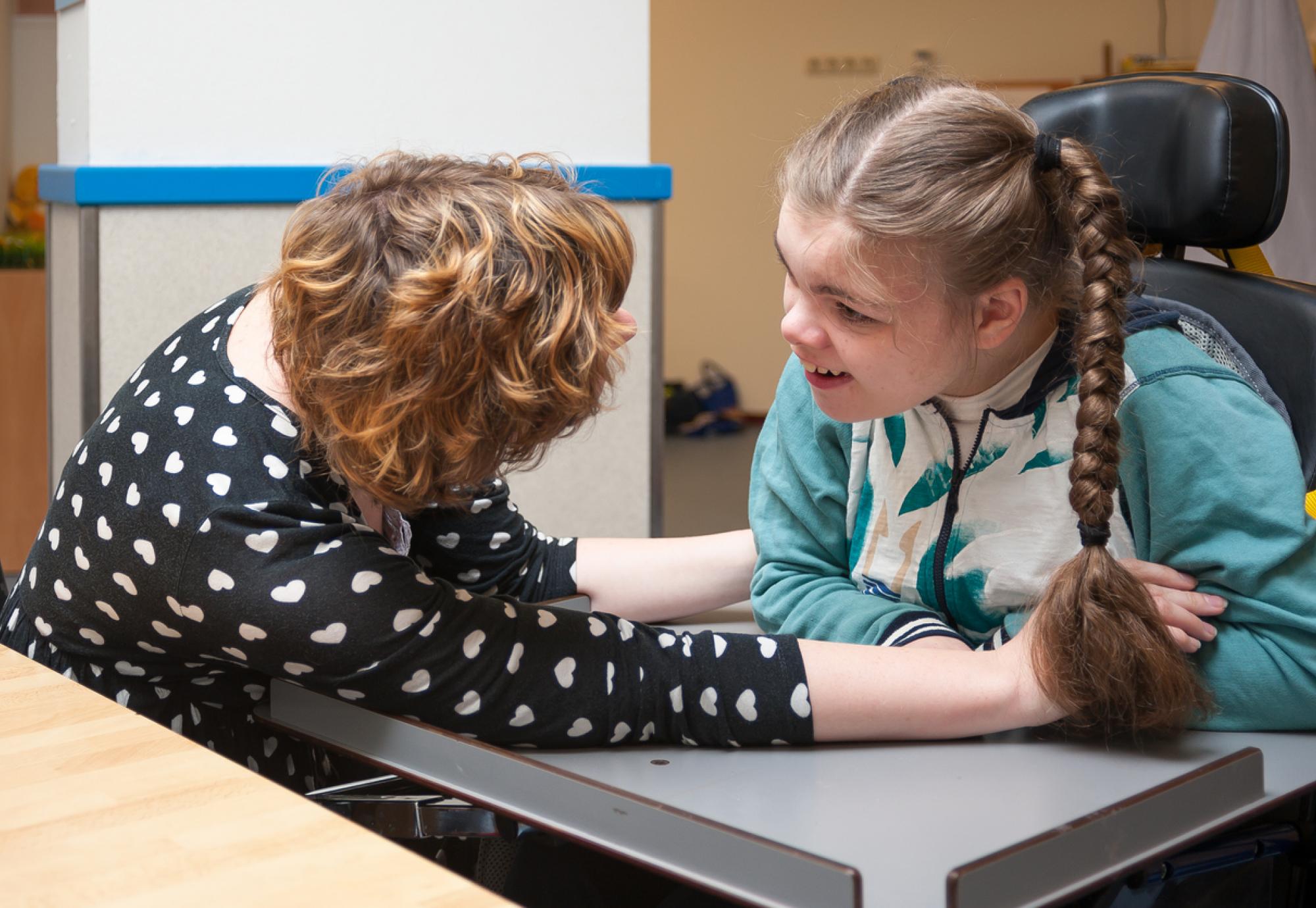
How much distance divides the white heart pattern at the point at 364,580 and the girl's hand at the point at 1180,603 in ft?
1.63

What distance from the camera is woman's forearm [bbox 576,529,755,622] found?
1.22m

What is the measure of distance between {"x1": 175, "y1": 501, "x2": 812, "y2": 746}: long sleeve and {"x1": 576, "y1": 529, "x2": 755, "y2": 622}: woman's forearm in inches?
11.9

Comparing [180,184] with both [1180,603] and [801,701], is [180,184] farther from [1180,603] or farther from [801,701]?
[1180,603]

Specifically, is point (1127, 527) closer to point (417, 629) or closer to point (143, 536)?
point (417, 629)

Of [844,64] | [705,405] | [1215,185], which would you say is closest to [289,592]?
[1215,185]

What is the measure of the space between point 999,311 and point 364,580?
47 cm

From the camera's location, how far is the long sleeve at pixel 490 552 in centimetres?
117

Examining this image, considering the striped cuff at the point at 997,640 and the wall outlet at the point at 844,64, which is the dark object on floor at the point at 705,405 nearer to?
the wall outlet at the point at 844,64

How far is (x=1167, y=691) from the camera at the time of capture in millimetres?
875

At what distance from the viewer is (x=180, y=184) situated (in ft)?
5.96

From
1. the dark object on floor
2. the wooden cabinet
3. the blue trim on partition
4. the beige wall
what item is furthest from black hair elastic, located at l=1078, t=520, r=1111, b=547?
the dark object on floor

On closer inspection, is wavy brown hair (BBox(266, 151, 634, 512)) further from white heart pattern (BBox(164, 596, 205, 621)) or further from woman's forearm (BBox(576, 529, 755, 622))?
woman's forearm (BBox(576, 529, 755, 622))

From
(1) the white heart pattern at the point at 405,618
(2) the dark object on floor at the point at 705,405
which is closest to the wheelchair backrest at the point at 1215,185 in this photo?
(1) the white heart pattern at the point at 405,618

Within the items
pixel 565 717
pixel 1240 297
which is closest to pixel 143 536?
pixel 565 717
